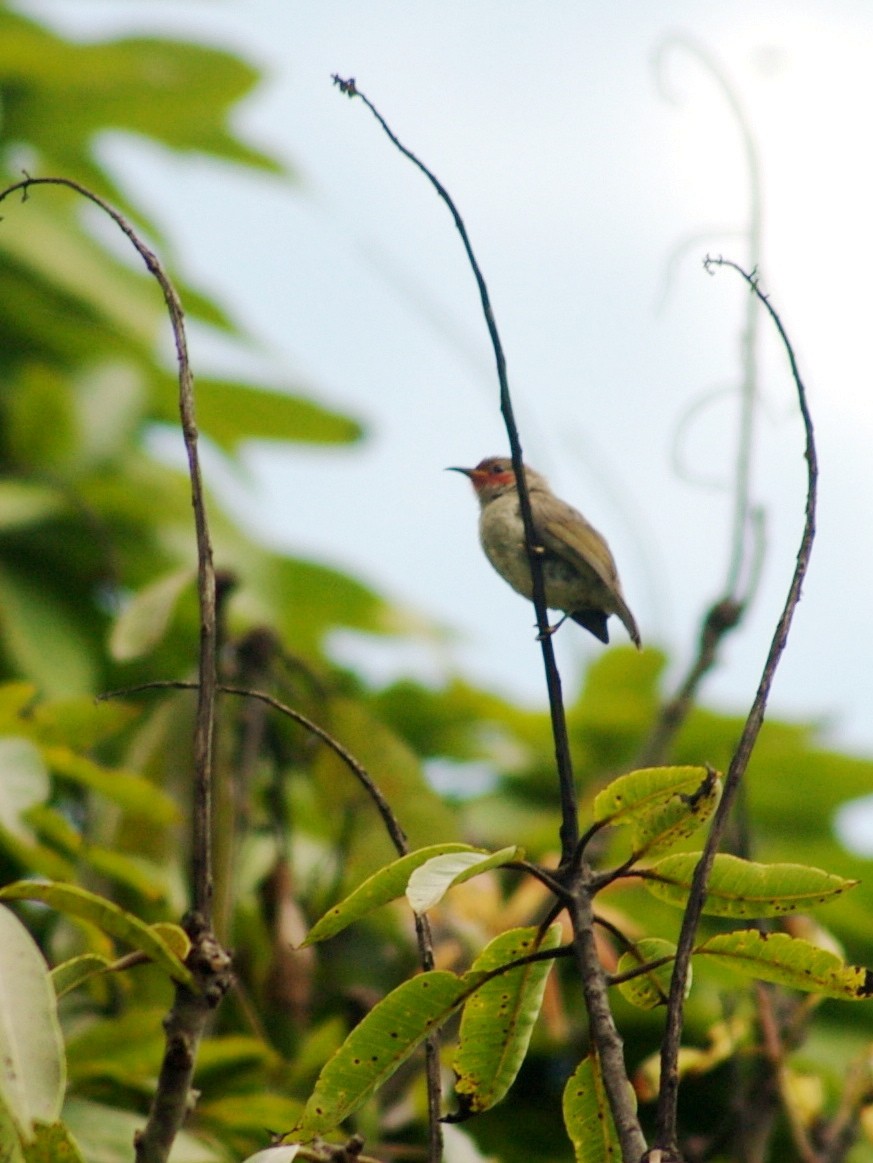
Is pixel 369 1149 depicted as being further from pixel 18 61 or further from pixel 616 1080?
pixel 18 61

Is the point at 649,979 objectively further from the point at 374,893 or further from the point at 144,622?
the point at 144,622

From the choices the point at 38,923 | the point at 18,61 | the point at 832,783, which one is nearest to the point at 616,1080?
the point at 38,923

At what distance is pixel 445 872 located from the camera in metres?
1.38

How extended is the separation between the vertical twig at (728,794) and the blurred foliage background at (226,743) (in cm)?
114

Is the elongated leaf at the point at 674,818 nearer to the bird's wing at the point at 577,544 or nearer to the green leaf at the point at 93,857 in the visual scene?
the green leaf at the point at 93,857

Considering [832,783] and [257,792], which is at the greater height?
[832,783]

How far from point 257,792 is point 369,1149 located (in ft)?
5.13

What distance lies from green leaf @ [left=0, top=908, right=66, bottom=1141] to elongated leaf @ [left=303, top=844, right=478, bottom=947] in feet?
0.82

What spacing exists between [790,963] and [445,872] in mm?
404

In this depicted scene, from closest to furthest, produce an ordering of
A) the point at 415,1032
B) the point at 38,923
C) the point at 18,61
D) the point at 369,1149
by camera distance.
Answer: the point at 415,1032 < the point at 369,1149 < the point at 38,923 < the point at 18,61

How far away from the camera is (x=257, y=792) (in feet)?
13.9

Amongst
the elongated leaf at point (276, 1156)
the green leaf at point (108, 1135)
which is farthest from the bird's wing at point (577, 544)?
the elongated leaf at point (276, 1156)

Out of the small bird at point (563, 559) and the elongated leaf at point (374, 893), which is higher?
the small bird at point (563, 559)

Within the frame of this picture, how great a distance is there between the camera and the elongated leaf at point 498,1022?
155 centimetres
